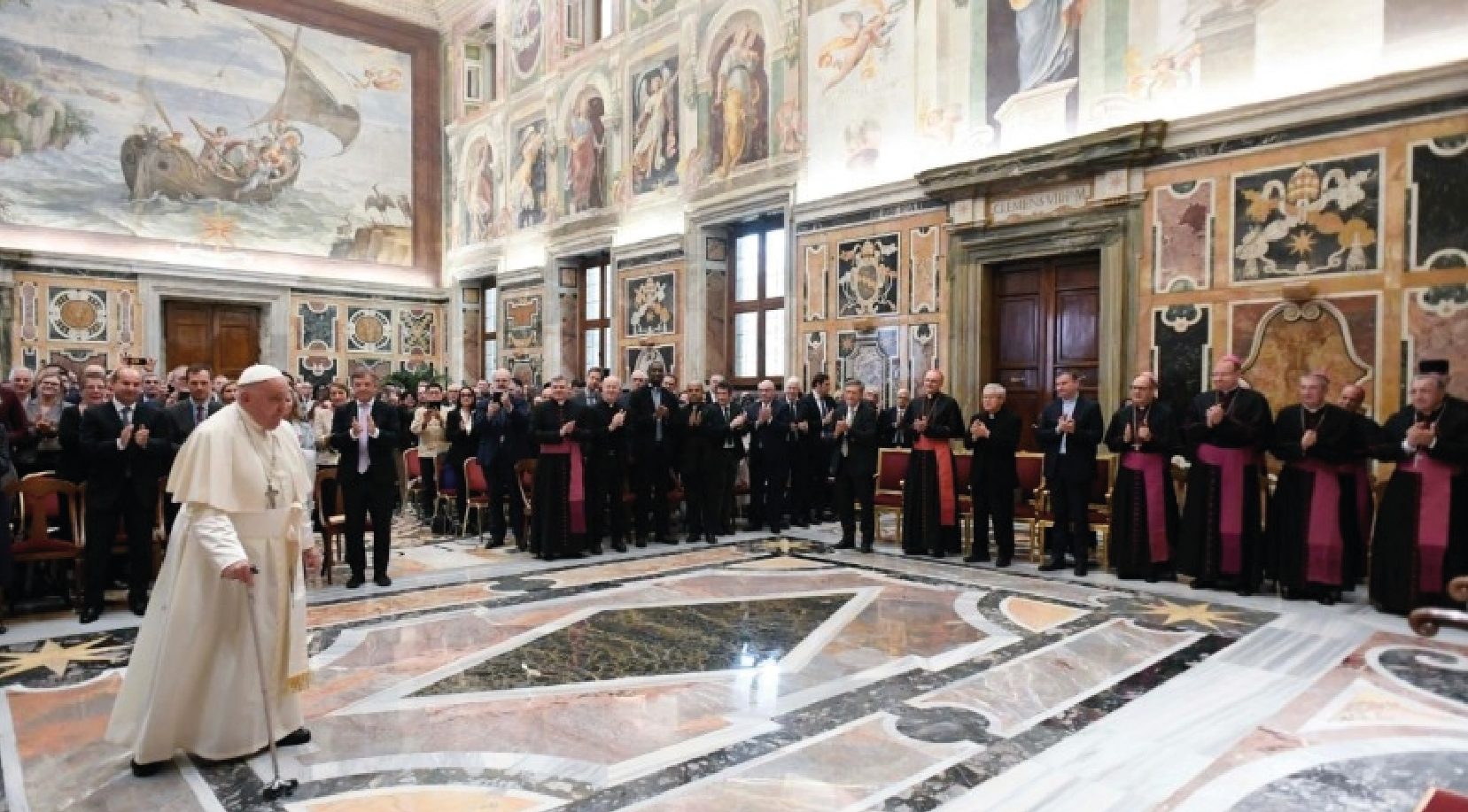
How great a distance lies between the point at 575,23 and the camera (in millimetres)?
15906

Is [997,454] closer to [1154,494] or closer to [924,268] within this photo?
[1154,494]

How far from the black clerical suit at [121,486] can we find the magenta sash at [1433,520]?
28.2 ft

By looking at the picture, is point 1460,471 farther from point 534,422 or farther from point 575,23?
point 575,23

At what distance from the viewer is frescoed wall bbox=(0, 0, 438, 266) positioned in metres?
14.5

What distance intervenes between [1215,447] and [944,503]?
2.40 meters

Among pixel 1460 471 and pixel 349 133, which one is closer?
pixel 1460 471

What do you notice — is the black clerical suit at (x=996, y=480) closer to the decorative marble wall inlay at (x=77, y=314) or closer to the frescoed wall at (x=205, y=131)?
the frescoed wall at (x=205, y=131)

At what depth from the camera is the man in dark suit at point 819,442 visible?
9.73m

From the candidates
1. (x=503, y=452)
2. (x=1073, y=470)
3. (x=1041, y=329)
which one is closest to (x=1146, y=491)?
(x=1073, y=470)

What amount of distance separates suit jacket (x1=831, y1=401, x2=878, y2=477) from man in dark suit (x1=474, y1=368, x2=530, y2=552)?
324 cm

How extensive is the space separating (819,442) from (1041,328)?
272 cm

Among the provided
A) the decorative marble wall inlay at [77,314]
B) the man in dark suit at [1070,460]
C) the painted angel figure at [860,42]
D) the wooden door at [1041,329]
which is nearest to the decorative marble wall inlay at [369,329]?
the decorative marble wall inlay at [77,314]

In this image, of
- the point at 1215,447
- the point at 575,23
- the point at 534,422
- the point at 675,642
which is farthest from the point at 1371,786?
the point at 575,23

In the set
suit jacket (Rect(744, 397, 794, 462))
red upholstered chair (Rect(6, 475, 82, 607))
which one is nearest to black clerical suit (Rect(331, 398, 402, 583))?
red upholstered chair (Rect(6, 475, 82, 607))
